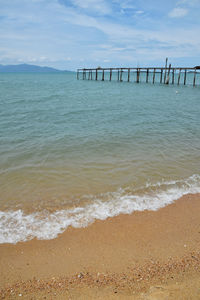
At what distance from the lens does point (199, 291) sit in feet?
9.82

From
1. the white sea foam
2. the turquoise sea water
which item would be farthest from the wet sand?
the turquoise sea water

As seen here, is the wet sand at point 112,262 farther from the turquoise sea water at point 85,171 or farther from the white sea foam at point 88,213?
the turquoise sea water at point 85,171

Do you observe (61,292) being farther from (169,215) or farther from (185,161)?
(185,161)

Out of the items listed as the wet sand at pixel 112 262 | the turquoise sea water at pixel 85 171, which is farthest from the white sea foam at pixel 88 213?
the wet sand at pixel 112 262

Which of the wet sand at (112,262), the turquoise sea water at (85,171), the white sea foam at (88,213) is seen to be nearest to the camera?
the wet sand at (112,262)

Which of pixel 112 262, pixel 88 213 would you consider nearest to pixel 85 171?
pixel 88 213

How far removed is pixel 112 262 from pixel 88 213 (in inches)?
57.7

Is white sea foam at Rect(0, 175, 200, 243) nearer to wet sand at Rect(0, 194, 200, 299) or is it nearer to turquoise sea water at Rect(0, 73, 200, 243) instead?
turquoise sea water at Rect(0, 73, 200, 243)

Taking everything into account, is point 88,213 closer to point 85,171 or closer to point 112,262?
point 112,262

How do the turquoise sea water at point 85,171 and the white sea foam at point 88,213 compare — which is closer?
the white sea foam at point 88,213

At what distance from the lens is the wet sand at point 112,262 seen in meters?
3.02

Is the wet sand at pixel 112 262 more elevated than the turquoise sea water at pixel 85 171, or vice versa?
the turquoise sea water at pixel 85 171

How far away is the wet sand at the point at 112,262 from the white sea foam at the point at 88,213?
8.1 inches

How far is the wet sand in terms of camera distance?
9.90 ft
